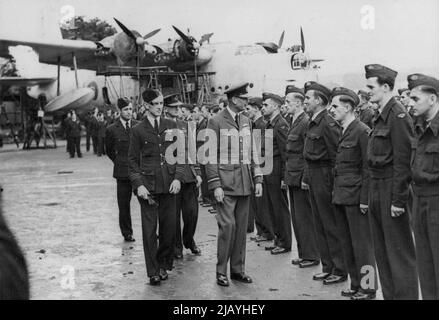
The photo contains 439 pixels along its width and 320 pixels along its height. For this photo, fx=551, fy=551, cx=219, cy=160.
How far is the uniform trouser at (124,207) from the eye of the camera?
7805 millimetres

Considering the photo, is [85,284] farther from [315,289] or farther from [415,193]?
[415,193]

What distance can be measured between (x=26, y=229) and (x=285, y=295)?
5064 mm

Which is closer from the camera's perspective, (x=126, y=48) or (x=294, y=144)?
(x=294, y=144)

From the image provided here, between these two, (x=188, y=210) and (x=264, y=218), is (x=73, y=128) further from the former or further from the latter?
(x=188, y=210)

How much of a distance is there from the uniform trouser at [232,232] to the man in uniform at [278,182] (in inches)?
51.7

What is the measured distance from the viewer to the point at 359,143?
5.13 meters

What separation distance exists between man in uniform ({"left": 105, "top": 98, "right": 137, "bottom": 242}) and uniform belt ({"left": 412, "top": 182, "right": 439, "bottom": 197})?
466 cm

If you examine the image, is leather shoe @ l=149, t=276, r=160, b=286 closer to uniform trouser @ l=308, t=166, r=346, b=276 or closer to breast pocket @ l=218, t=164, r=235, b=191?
breast pocket @ l=218, t=164, r=235, b=191

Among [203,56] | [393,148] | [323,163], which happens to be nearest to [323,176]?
[323,163]

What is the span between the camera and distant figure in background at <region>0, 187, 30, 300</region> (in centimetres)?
115

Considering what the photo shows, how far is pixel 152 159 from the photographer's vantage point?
5848 mm

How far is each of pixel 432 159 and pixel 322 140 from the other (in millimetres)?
1875

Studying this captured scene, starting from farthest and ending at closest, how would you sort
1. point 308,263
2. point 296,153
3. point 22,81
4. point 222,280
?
point 22,81 → point 296,153 → point 308,263 → point 222,280
